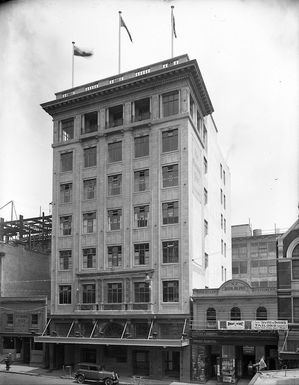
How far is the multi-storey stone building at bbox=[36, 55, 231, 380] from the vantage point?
44.7 meters

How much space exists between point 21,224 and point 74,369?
23423 mm

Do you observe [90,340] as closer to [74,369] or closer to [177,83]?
[74,369]

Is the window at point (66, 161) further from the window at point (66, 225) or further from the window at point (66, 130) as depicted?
the window at point (66, 225)

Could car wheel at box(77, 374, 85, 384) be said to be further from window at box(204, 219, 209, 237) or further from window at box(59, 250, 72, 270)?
window at box(204, 219, 209, 237)

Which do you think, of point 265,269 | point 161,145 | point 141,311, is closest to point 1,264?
point 141,311

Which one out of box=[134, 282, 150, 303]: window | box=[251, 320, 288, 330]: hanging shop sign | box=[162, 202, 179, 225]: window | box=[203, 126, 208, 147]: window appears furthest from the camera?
box=[203, 126, 208, 147]: window

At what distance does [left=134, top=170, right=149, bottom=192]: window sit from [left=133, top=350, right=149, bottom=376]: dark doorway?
14.8 m

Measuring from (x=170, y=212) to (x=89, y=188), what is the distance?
9286mm

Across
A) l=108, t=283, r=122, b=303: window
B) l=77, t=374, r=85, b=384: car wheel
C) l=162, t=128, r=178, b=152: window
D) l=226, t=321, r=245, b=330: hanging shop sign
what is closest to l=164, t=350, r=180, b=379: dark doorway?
l=226, t=321, r=245, b=330: hanging shop sign

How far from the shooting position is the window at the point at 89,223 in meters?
Answer: 49.6

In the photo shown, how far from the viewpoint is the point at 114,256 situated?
157 ft

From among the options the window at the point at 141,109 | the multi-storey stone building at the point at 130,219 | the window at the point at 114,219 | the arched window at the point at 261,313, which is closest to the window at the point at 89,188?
the multi-storey stone building at the point at 130,219

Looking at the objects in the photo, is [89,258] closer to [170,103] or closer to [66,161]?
[66,161]

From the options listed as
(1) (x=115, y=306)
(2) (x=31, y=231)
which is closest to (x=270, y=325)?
(1) (x=115, y=306)
